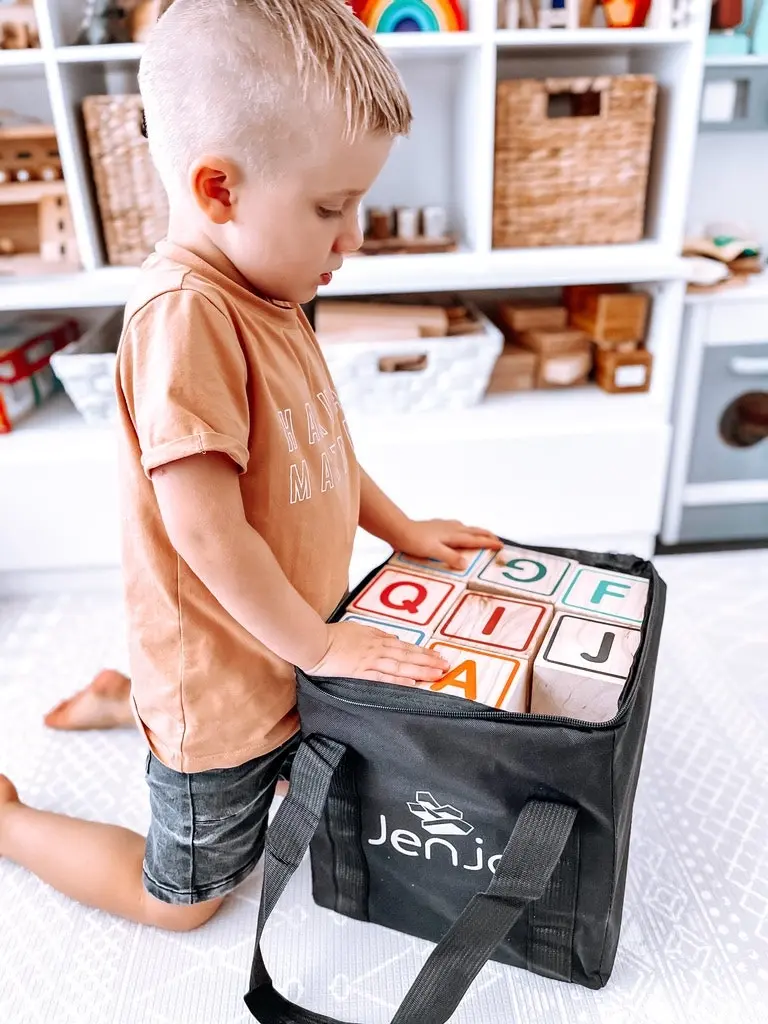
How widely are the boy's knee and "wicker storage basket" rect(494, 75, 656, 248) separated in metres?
1.05

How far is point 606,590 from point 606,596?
1cm

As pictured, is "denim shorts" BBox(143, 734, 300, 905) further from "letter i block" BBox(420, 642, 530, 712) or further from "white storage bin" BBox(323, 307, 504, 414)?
"white storage bin" BBox(323, 307, 504, 414)

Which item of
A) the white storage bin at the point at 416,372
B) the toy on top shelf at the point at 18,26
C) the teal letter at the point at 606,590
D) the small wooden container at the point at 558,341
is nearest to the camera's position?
the teal letter at the point at 606,590

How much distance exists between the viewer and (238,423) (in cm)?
56

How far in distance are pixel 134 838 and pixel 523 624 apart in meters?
0.47

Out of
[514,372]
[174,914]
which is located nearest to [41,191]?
[514,372]

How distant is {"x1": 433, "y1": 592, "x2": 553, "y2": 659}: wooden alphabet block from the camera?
0.68 m

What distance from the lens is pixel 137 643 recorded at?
26.2 inches

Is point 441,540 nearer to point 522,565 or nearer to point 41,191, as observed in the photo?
point 522,565

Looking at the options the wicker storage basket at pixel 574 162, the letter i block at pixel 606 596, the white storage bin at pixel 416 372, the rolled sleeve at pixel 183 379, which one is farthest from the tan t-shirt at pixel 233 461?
the wicker storage basket at pixel 574 162

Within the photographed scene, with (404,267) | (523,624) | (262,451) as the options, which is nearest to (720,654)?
(523,624)

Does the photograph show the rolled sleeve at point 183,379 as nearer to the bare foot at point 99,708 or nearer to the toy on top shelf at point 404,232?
the bare foot at point 99,708

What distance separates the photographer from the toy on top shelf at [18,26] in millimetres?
1169

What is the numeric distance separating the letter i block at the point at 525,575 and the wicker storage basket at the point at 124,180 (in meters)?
0.80
